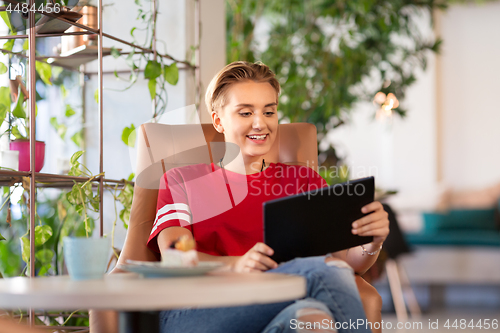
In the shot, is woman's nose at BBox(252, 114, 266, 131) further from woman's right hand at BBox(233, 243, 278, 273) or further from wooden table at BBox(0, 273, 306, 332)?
wooden table at BBox(0, 273, 306, 332)

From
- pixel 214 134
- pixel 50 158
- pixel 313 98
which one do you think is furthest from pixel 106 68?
pixel 313 98

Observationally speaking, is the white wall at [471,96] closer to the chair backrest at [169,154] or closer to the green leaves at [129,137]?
the chair backrest at [169,154]

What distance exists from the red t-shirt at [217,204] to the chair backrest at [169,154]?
9 centimetres

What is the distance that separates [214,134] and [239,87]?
0.83ft

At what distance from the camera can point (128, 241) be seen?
1.47 meters

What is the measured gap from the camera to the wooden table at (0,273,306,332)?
0.70 meters

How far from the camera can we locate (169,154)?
65.1 inches

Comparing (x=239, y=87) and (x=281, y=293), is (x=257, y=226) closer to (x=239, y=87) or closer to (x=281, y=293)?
(x=239, y=87)

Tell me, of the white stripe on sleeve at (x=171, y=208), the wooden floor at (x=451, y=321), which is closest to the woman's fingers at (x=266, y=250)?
the white stripe on sleeve at (x=171, y=208)

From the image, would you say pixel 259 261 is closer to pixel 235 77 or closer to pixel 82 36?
pixel 235 77

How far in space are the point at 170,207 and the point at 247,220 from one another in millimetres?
218

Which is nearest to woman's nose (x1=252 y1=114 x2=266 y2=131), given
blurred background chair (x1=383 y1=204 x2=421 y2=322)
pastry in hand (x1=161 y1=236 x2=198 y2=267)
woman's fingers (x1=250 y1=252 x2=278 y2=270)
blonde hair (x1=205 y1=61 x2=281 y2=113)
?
blonde hair (x1=205 y1=61 x2=281 y2=113)

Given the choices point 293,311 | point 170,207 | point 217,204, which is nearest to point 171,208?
point 170,207

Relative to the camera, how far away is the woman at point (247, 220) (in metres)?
1.01
